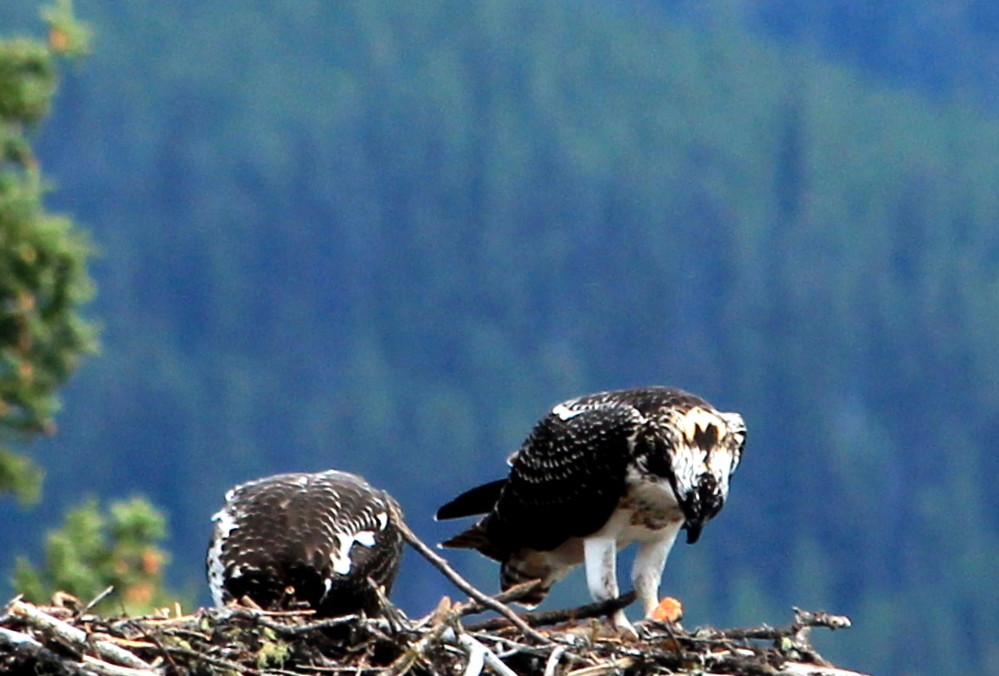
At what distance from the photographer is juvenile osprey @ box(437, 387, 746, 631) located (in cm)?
966

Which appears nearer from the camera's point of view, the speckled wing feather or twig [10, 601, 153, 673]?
twig [10, 601, 153, 673]

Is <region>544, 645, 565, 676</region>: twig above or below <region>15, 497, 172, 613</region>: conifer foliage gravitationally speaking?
below

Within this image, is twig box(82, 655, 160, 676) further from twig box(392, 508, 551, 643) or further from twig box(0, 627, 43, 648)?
twig box(392, 508, 551, 643)

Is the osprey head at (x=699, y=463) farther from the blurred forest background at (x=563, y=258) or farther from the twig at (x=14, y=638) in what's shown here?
the blurred forest background at (x=563, y=258)

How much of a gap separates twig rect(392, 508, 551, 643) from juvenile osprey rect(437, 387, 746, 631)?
1.16m

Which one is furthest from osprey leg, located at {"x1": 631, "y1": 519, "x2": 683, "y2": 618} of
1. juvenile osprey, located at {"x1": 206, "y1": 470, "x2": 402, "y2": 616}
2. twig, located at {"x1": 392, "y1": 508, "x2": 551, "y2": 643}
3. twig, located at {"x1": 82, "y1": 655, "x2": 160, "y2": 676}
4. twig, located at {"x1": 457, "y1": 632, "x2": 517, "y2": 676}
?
twig, located at {"x1": 82, "y1": 655, "x2": 160, "y2": 676}

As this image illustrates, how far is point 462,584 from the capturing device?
8.15 metres

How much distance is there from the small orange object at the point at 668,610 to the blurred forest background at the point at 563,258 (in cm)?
4673

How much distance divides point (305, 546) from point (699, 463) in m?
1.67

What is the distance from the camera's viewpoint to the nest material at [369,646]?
7.52 metres

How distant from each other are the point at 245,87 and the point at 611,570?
69.5 m

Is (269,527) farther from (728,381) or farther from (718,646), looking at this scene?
(728,381)

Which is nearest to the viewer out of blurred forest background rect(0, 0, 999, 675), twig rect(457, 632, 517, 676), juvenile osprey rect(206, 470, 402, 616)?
twig rect(457, 632, 517, 676)

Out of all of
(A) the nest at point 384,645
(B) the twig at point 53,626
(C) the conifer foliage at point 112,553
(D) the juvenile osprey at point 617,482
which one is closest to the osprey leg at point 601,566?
(D) the juvenile osprey at point 617,482
